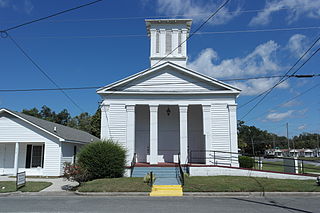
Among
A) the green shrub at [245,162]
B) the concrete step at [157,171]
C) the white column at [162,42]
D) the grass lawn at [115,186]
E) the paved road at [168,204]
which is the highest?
the white column at [162,42]

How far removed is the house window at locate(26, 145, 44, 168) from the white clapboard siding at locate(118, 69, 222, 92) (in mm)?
8762

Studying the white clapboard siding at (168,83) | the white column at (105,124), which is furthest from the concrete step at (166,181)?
the white clapboard siding at (168,83)

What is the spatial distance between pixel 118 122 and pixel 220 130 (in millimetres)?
7332

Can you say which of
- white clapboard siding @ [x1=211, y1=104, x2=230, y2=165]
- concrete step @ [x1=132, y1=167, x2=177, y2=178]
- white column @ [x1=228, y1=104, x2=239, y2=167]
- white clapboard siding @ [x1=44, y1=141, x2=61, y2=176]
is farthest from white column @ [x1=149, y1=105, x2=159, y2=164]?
white clapboard siding @ [x1=44, y1=141, x2=61, y2=176]

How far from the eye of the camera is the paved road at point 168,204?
348 inches

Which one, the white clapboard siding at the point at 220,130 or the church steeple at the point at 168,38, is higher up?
the church steeple at the point at 168,38

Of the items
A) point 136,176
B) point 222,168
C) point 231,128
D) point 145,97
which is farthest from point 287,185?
point 145,97

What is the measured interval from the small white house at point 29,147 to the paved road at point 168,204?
9476mm

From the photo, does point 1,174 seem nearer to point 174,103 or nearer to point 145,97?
point 145,97

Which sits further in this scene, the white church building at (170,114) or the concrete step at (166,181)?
the white church building at (170,114)

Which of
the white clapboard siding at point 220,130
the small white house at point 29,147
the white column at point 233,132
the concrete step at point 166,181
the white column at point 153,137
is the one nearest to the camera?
the concrete step at point 166,181

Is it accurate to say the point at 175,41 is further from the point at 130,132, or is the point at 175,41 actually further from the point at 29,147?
the point at 29,147

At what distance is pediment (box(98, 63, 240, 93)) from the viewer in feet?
63.1

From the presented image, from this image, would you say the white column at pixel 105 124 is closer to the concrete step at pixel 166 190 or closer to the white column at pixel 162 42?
the concrete step at pixel 166 190
